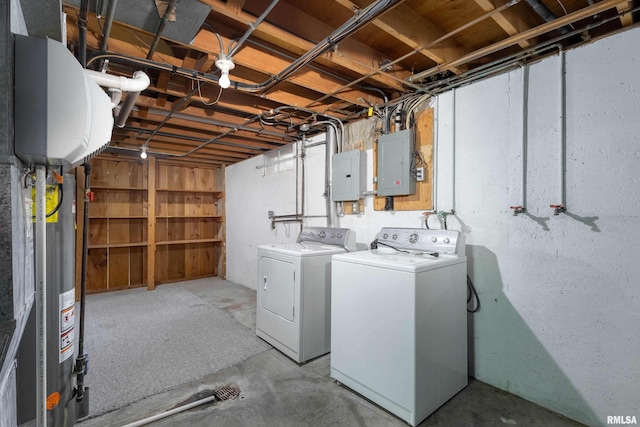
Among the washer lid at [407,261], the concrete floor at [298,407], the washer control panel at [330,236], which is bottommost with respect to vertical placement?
the concrete floor at [298,407]

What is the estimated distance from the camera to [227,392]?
2041 mm

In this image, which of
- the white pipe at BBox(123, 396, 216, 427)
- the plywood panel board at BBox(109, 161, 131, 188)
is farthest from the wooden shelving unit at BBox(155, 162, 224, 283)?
the white pipe at BBox(123, 396, 216, 427)

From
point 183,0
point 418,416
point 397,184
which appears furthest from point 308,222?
point 183,0

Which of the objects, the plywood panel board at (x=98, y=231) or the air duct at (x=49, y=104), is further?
the plywood panel board at (x=98, y=231)

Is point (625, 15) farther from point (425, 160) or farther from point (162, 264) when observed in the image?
point (162, 264)

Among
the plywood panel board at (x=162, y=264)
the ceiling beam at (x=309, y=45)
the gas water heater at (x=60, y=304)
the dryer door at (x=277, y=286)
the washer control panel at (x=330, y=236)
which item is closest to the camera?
the gas water heater at (x=60, y=304)

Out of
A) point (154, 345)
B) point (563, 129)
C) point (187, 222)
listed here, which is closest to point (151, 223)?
point (187, 222)

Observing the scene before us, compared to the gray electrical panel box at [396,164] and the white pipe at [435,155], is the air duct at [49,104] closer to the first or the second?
the gray electrical panel box at [396,164]

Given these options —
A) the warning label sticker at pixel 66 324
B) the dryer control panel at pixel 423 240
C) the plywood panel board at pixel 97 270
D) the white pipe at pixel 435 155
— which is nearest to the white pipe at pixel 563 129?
the dryer control panel at pixel 423 240

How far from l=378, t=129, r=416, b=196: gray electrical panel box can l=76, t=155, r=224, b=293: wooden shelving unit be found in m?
3.90

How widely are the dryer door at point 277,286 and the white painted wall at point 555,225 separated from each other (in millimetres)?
1301

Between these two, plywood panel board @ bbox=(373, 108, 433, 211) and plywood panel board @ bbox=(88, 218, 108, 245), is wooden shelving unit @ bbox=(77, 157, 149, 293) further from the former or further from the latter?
plywood panel board @ bbox=(373, 108, 433, 211)

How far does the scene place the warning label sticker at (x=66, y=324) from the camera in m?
1.39

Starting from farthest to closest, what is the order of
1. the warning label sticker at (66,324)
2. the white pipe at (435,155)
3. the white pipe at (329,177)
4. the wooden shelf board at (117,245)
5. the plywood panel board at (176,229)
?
the plywood panel board at (176,229) < the wooden shelf board at (117,245) < the white pipe at (329,177) < the white pipe at (435,155) < the warning label sticker at (66,324)
